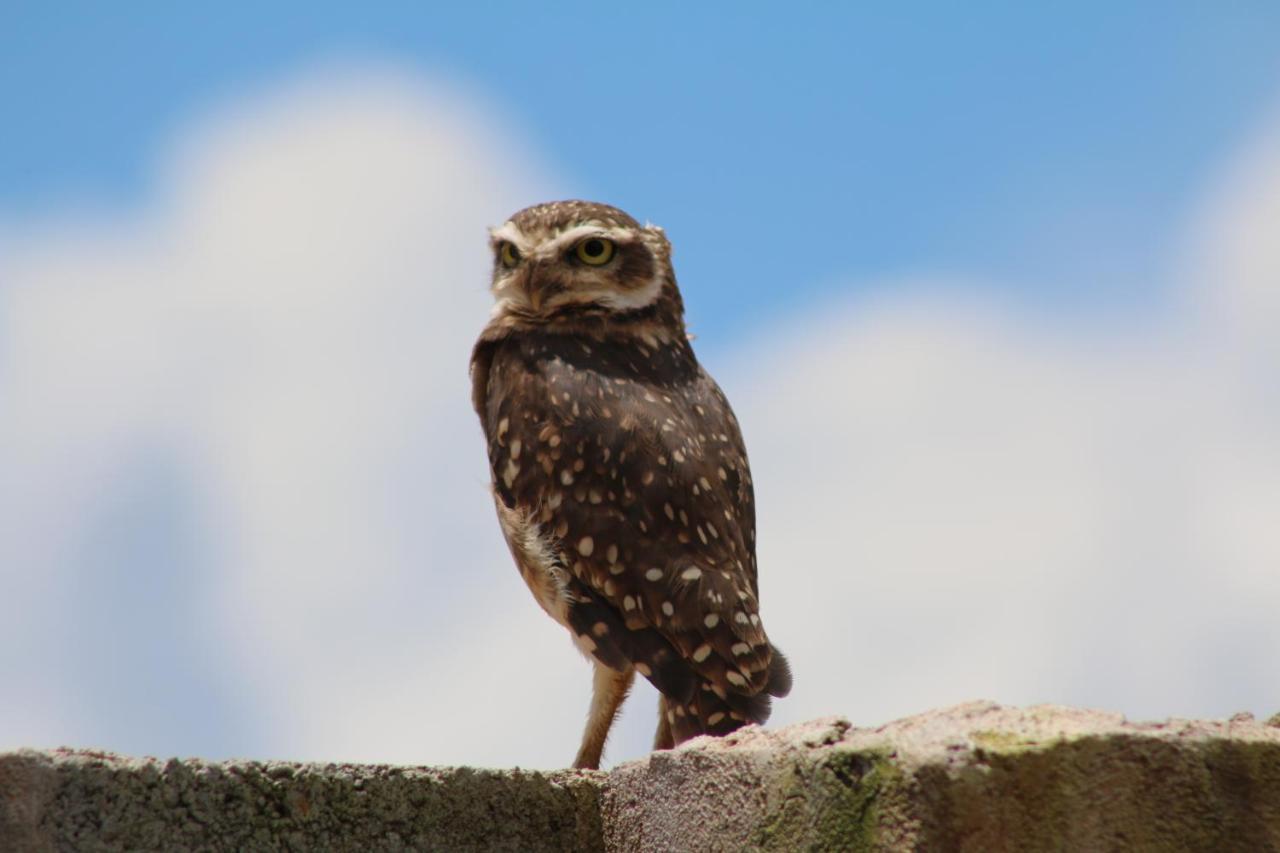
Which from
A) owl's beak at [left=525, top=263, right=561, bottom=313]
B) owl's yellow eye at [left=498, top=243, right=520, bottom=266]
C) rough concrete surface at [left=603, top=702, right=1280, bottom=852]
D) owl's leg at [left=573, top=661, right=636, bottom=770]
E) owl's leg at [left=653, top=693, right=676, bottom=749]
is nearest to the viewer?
rough concrete surface at [left=603, top=702, right=1280, bottom=852]

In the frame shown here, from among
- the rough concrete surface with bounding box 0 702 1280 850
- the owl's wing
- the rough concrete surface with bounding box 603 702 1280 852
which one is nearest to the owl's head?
the owl's wing

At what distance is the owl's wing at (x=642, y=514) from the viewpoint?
5.49 meters

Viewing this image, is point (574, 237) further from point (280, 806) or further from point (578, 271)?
point (280, 806)

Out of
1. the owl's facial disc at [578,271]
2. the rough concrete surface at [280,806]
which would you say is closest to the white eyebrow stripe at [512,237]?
the owl's facial disc at [578,271]

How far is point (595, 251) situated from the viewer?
21.7 feet

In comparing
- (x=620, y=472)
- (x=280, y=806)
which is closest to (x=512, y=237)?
(x=620, y=472)

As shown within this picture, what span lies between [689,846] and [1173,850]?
969 millimetres

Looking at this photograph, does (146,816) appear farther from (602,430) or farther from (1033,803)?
(602,430)

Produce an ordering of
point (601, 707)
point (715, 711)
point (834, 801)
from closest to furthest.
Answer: point (834, 801)
point (715, 711)
point (601, 707)

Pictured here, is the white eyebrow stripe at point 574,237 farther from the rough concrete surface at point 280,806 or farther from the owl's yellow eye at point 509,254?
the rough concrete surface at point 280,806

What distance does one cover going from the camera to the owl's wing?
5.49 m

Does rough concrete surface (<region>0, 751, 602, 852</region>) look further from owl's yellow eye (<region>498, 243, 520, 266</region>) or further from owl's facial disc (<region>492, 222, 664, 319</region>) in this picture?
owl's yellow eye (<region>498, 243, 520, 266</region>)

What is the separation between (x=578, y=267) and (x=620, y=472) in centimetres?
118

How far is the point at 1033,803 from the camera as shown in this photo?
8.34ft
